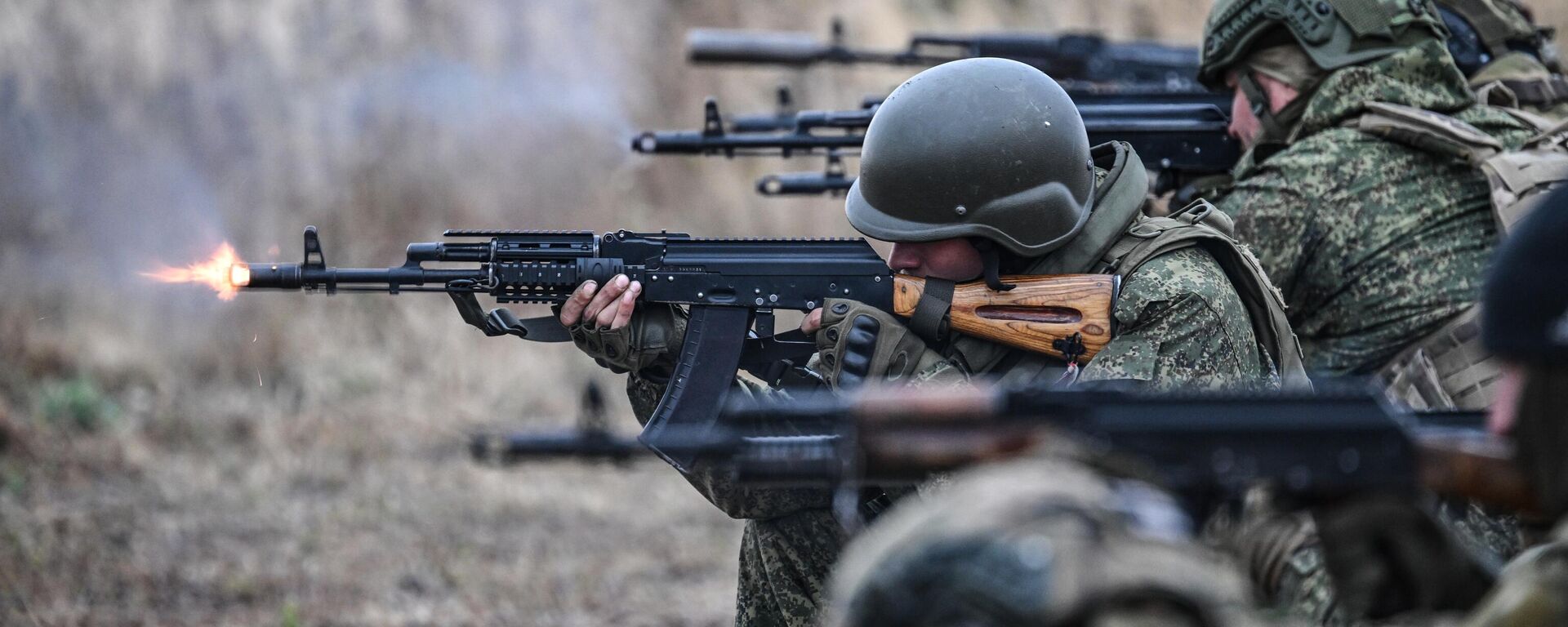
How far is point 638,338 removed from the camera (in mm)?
4559

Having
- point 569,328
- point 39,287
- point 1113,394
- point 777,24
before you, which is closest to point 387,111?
point 39,287

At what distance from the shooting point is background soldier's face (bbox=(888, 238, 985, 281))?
4137 mm

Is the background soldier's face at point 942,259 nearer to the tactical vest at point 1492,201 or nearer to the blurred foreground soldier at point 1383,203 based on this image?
the blurred foreground soldier at point 1383,203

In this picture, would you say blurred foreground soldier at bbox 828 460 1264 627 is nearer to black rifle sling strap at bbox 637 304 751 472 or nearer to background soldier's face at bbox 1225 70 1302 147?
black rifle sling strap at bbox 637 304 751 472

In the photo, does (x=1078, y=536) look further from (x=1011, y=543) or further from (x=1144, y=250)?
(x=1144, y=250)

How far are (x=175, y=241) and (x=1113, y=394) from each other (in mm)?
9744

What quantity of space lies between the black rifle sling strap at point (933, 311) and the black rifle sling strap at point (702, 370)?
1.96 feet

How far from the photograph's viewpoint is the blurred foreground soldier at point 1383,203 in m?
4.99

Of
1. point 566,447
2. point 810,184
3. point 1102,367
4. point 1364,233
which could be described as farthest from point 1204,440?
point 810,184

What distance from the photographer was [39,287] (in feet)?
33.0

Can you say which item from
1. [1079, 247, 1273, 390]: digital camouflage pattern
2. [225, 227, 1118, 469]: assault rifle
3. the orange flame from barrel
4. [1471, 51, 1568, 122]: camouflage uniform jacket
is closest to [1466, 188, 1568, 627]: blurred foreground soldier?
[1079, 247, 1273, 390]: digital camouflage pattern

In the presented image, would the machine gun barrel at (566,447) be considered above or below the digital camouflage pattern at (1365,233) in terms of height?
above

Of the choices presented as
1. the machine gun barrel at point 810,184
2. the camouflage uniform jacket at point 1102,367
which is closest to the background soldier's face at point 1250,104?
the camouflage uniform jacket at point 1102,367

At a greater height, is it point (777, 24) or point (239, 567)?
point (777, 24)
